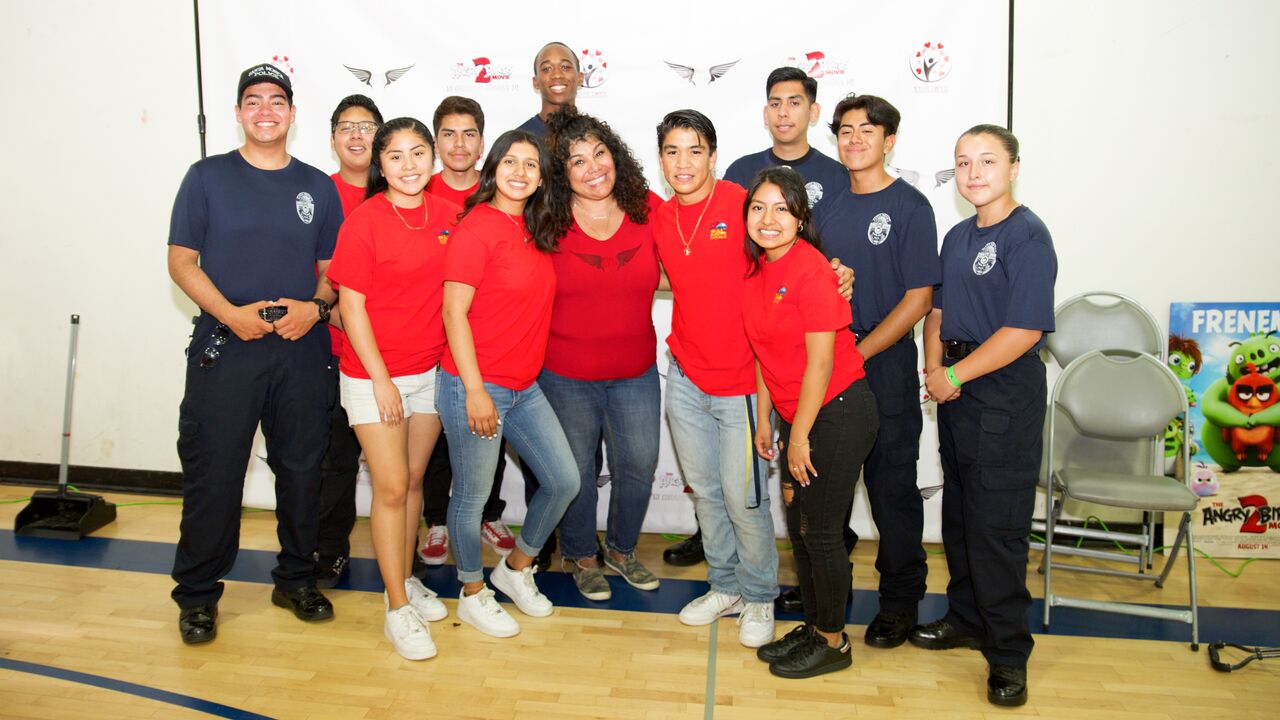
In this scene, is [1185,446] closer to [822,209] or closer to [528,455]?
[822,209]

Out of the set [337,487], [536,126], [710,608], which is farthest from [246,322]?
[710,608]

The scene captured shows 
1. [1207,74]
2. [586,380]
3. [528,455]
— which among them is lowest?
[528,455]

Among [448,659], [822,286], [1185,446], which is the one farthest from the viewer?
[1185,446]

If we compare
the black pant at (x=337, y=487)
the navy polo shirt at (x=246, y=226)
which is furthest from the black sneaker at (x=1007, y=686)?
the navy polo shirt at (x=246, y=226)

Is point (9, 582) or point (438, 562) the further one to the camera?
point (438, 562)

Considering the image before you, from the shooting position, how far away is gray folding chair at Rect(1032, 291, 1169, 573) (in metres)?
3.83

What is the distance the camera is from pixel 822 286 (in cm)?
262

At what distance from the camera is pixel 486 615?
317 centimetres

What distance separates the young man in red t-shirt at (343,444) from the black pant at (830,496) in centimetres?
185

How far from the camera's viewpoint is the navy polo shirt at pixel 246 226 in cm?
304

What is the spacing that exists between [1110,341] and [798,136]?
6.01 ft

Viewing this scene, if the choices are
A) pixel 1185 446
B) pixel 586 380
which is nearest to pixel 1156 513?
pixel 1185 446

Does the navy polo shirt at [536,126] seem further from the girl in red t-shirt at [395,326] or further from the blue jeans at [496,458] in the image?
the blue jeans at [496,458]

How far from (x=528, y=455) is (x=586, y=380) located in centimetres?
36
